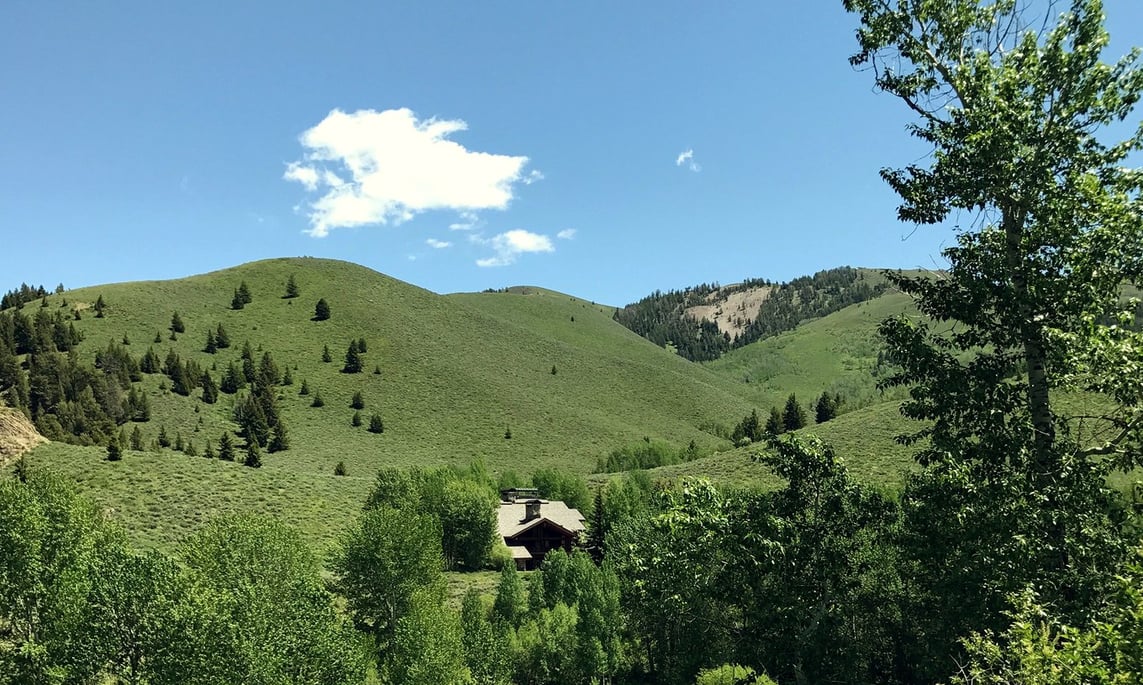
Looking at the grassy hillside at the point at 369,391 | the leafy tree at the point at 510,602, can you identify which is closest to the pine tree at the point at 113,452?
the grassy hillside at the point at 369,391

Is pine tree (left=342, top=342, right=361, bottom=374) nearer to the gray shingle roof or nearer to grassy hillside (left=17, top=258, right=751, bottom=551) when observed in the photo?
grassy hillside (left=17, top=258, right=751, bottom=551)

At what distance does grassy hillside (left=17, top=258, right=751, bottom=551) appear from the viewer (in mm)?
72888

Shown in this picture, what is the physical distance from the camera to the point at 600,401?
16225cm

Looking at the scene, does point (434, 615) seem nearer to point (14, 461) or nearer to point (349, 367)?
point (14, 461)

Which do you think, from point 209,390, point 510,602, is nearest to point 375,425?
point 209,390

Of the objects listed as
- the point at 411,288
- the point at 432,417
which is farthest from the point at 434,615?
the point at 411,288

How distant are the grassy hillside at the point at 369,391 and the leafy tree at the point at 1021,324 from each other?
63352mm

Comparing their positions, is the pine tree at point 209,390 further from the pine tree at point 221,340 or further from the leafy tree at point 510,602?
the leafy tree at point 510,602

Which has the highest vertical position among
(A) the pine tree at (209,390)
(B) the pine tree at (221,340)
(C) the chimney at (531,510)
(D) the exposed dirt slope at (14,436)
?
(B) the pine tree at (221,340)

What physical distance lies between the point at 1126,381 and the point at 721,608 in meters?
25.9

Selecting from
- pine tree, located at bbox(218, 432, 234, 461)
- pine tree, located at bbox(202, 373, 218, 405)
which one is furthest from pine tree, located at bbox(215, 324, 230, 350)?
pine tree, located at bbox(218, 432, 234, 461)

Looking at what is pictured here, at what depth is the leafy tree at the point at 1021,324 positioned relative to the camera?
8.11 m

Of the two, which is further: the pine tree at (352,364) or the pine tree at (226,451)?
the pine tree at (352,364)

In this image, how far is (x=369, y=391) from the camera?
136375 millimetres
